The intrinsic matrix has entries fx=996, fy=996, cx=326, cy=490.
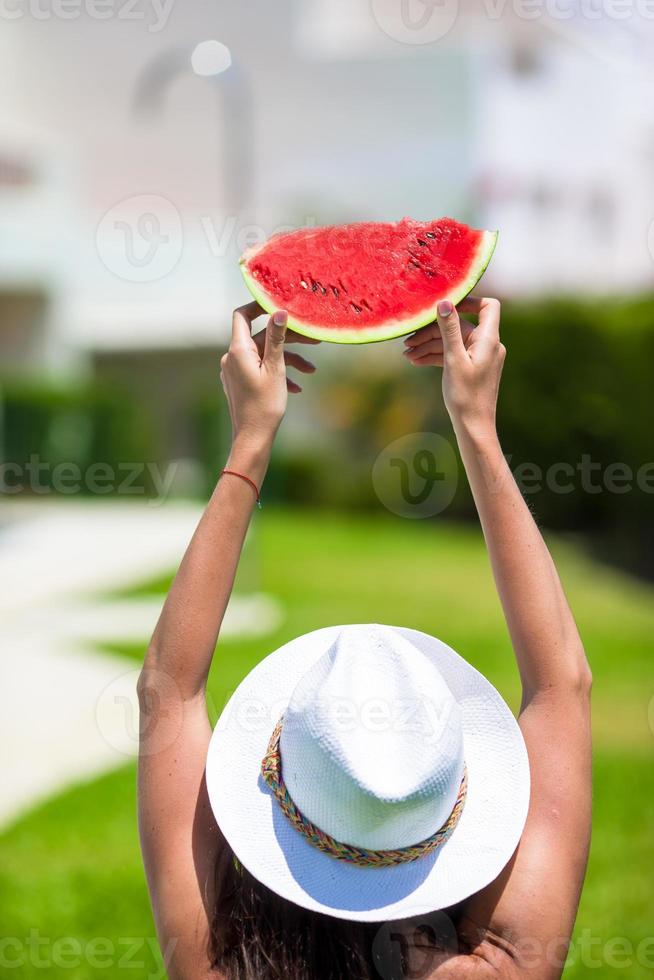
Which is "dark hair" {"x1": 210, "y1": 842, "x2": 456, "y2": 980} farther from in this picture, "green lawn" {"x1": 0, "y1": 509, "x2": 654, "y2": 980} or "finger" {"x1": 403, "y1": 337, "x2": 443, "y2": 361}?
"green lawn" {"x1": 0, "y1": 509, "x2": 654, "y2": 980}

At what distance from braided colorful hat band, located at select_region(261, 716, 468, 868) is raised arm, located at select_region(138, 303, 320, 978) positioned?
18 cm

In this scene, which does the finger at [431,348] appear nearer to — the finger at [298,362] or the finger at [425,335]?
the finger at [425,335]

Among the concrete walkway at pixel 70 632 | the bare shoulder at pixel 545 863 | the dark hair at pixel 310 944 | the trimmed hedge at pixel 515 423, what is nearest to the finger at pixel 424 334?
the bare shoulder at pixel 545 863

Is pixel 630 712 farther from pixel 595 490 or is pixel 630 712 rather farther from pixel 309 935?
pixel 595 490

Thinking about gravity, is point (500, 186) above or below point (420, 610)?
above

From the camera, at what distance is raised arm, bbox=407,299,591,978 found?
1453 mm

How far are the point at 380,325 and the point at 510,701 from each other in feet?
16.1

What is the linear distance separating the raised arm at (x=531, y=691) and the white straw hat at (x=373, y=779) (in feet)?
0.31

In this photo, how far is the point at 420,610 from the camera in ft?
34.8

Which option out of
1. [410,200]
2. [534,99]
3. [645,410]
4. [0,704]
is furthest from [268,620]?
[534,99]

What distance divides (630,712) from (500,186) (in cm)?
1704

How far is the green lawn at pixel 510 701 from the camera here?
3562 mm

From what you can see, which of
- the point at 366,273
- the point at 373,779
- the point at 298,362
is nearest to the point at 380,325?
the point at 366,273

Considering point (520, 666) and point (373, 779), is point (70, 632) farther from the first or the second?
point (373, 779)
